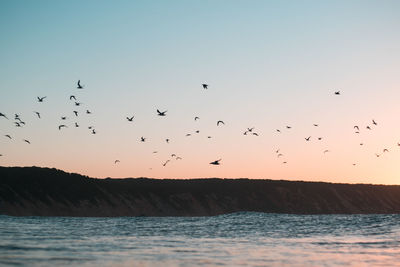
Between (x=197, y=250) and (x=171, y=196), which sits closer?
(x=197, y=250)

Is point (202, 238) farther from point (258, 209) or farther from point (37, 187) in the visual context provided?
point (258, 209)

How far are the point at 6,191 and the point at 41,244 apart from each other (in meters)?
50.3

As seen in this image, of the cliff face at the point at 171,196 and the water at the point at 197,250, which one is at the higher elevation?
the cliff face at the point at 171,196

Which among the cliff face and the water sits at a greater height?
the cliff face

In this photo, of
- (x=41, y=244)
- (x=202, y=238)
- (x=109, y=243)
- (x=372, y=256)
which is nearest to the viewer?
(x=372, y=256)

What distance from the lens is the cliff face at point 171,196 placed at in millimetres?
87625

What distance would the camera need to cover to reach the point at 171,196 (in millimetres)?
104875

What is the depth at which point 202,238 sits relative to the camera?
155 ft

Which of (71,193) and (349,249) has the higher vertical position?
(71,193)

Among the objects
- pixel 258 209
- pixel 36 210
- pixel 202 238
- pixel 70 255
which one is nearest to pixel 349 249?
pixel 202 238

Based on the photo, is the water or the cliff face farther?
the cliff face

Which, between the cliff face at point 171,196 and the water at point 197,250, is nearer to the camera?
the water at point 197,250

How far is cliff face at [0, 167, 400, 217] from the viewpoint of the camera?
287ft

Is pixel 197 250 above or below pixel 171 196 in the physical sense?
below
